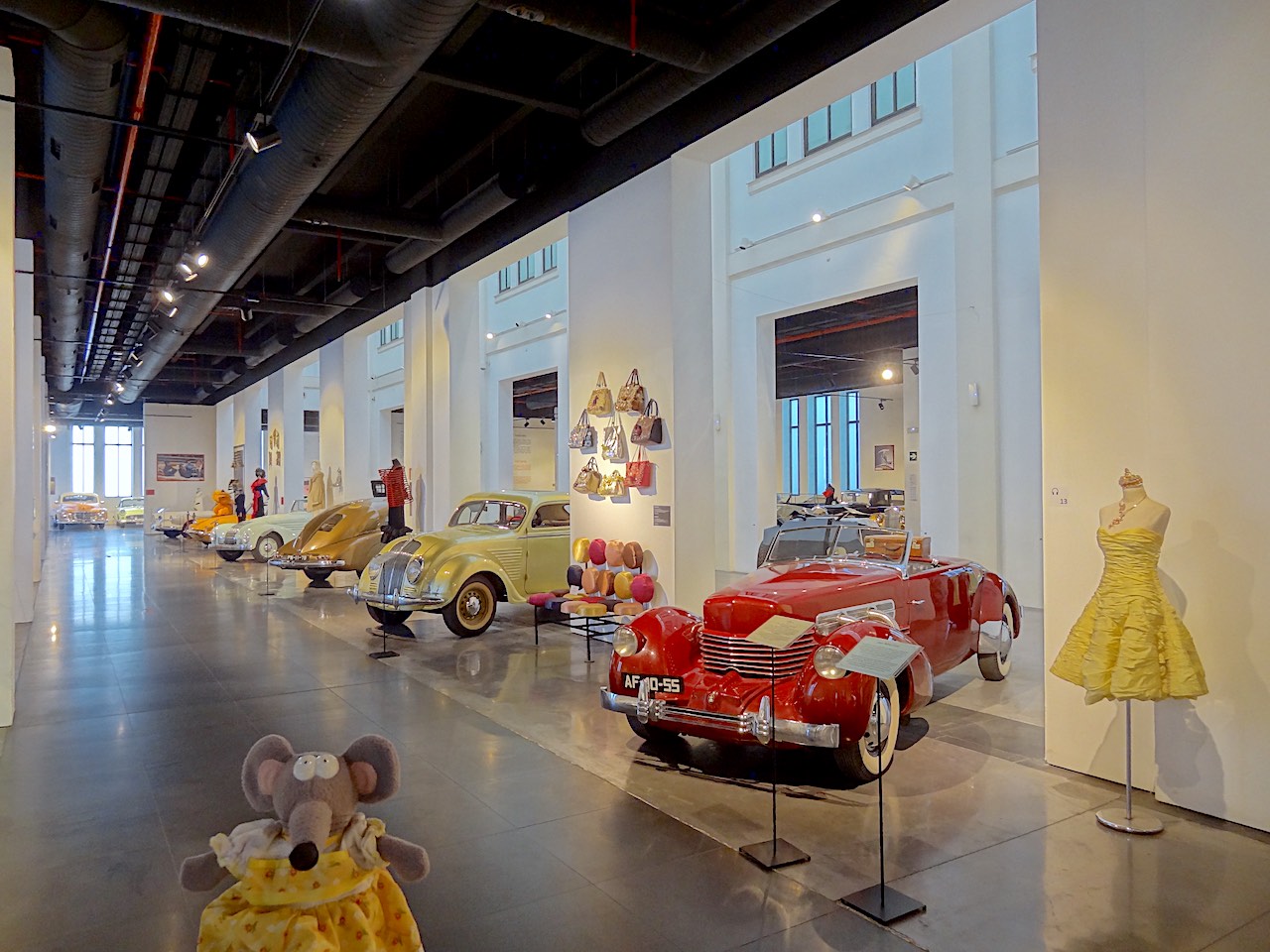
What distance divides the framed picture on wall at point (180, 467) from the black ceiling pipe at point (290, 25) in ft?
83.1

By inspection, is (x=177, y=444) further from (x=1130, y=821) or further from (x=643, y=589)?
(x=1130, y=821)

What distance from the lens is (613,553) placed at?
7660 mm

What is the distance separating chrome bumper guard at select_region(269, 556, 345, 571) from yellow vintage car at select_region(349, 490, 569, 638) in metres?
2.94

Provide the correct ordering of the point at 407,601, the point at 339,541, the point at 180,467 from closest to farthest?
the point at 407,601
the point at 339,541
the point at 180,467

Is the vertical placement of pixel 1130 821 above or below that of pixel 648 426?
below

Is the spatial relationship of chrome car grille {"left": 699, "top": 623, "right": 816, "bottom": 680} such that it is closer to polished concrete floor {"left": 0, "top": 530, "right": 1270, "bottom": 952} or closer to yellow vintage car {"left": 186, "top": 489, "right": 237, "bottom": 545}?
polished concrete floor {"left": 0, "top": 530, "right": 1270, "bottom": 952}

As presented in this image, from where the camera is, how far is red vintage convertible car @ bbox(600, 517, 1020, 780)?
3.94 meters

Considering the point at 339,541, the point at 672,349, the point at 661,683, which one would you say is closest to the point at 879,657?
the point at 661,683

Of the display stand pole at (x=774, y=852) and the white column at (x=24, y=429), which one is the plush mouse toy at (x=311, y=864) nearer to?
the display stand pole at (x=774, y=852)

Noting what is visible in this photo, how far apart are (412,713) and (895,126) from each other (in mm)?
8613

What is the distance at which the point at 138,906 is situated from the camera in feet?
9.92

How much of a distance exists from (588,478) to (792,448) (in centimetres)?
1774

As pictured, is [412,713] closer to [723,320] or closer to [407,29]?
[407,29]

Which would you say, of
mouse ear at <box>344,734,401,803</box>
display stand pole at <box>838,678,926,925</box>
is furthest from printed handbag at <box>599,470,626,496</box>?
mouse ear at <box>344,734,401,803</box>
